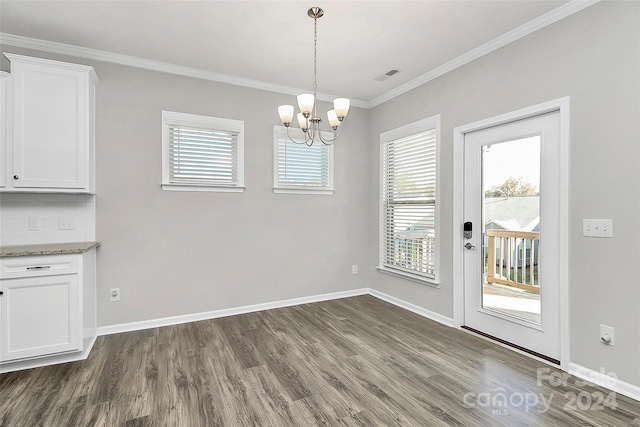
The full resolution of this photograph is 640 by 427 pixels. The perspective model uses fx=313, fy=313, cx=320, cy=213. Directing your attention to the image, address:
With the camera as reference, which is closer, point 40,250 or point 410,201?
point 40,250

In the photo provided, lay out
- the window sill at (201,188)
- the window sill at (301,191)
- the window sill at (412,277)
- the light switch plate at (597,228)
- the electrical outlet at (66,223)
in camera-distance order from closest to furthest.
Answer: the light switch plate at (597,228)
the electrical outlet at (66,223)
the window sill at (201,188)
the window sill at (412,277)
the window sill at (301,191)

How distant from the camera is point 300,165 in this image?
171 inches

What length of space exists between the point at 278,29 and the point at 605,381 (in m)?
3.83

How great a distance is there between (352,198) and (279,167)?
1.24 m

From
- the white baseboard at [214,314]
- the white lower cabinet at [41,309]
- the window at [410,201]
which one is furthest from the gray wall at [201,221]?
the white lower cabinet at [41,309]

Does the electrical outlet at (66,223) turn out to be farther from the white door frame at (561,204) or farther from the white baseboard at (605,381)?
the white baseboard at (605,381)

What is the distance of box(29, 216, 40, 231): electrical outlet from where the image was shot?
2.97 meters

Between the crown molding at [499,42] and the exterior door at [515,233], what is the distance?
0.76m

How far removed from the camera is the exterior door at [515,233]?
2664 millimetres

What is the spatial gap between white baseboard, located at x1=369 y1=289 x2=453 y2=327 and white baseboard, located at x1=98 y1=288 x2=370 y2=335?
309mm

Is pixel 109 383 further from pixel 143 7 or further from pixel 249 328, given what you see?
pixel 143 7

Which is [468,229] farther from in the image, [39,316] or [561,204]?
[39,316]

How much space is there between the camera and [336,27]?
281 centimetres

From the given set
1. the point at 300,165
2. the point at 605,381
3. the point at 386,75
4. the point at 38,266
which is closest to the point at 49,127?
the point at 38,266
